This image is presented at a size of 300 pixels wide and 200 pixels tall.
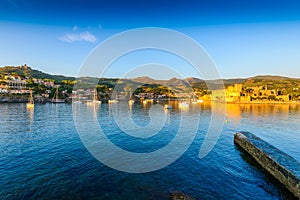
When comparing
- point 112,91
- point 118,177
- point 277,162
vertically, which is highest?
point 112,91

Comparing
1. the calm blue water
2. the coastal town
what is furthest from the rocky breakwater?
the coastal town

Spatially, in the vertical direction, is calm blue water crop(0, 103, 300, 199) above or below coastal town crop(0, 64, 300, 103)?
below

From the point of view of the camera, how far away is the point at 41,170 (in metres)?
14.2

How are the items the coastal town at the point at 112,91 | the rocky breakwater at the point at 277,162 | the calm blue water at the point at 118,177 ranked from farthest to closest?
the coastal town at the point at 112,91, the rocky breakwater at the point at 277,162, the calm blue water at the point at 118,177

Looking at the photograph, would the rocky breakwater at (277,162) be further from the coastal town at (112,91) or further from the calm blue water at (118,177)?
the coastal town at (112,91)

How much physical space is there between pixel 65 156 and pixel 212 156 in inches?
685

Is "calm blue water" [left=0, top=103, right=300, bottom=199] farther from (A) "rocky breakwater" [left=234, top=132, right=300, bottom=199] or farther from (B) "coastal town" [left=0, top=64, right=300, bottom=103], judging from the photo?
(B) "coastal town" [left=0, top=64, right=300, bottom=103]

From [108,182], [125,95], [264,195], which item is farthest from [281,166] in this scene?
[125,95]

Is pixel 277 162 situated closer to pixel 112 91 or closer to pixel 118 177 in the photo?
pixel 118 177

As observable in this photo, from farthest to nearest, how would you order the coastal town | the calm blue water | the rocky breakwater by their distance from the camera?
the coastal town → the rocky breakwater → the calm blue water

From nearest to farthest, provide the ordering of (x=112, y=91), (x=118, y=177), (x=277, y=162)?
(x=118, y=177)
(x=277, y=162)
(x=112, y=91)

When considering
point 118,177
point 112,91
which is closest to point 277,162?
point 118,177

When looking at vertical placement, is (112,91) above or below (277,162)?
above

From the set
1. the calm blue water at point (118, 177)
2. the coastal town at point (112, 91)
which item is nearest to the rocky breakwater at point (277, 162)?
the calm blue water at point (118, 177)
